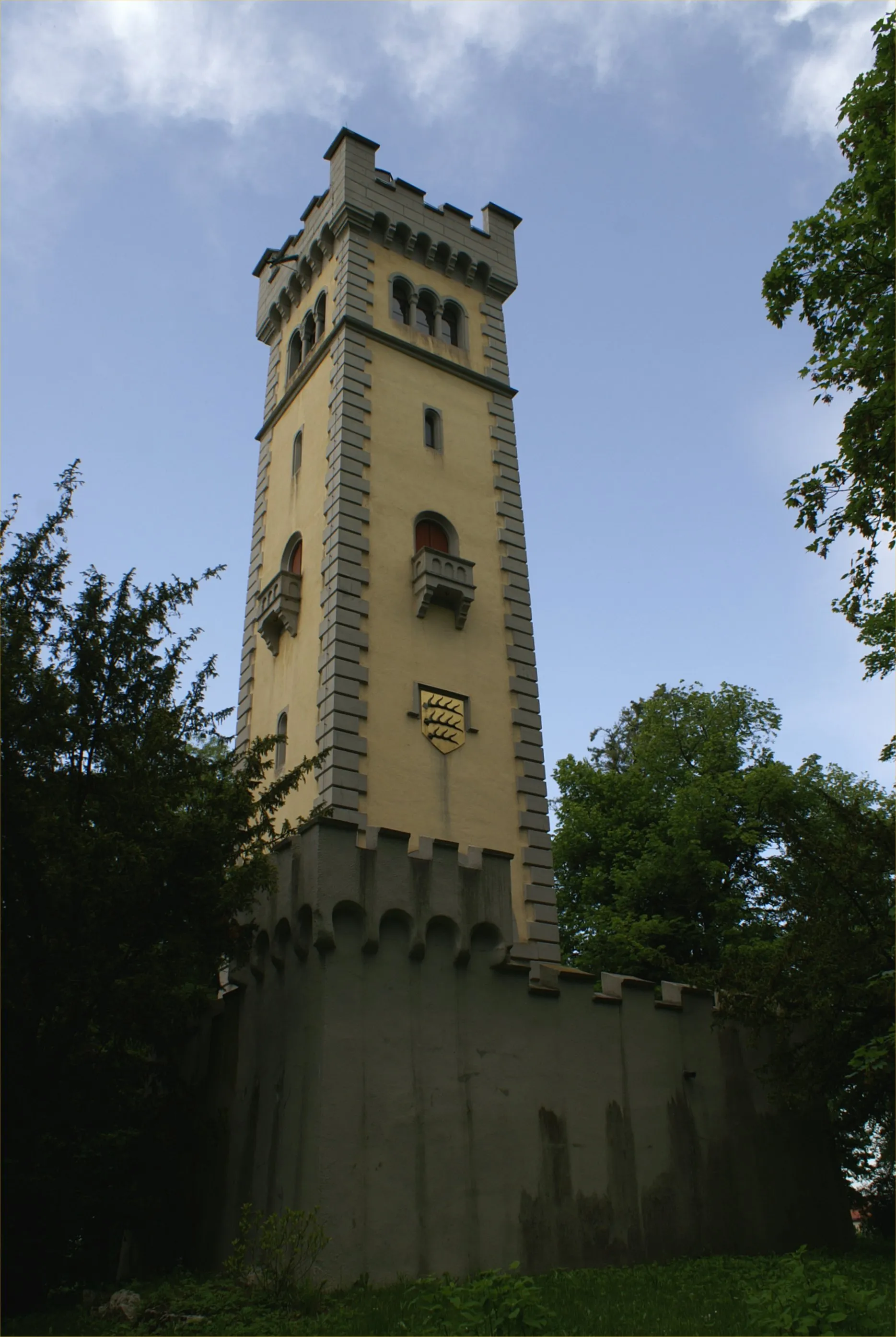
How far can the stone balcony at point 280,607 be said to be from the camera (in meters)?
22.2

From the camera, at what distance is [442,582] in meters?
21.4

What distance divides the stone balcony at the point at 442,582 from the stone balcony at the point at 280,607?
2503 mm

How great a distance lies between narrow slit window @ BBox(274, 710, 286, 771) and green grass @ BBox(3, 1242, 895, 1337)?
9.83 metres

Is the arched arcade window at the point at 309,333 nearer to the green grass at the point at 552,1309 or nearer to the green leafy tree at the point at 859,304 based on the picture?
the green leafy tree at the point at 859,304

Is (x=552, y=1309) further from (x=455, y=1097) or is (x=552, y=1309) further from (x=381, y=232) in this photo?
(x=381, y=232)

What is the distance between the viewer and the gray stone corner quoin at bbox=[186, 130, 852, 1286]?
11.8 metres

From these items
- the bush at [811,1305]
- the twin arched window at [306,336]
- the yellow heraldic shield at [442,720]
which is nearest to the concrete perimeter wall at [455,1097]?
the bush at [811,1305]

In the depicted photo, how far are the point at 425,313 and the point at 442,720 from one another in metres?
11.9

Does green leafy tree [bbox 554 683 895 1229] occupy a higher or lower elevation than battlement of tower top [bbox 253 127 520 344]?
lower

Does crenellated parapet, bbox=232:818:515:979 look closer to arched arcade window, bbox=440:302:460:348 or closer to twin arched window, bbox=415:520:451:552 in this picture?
twin arched window, bbox=415:520:451:552

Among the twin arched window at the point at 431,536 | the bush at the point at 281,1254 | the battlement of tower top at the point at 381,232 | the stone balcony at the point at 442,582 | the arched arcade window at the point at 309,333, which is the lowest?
the bush at the point at 281,1254

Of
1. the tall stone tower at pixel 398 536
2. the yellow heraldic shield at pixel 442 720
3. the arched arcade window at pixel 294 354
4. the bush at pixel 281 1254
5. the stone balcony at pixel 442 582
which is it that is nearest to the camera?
the bush at pixel 281 1254

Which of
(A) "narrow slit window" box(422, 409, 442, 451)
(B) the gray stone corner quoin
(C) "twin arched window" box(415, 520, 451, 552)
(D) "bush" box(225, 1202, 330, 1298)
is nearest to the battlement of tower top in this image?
(A) "narrow slit window" box(422, 409, 442, 451)

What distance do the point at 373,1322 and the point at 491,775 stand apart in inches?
456
